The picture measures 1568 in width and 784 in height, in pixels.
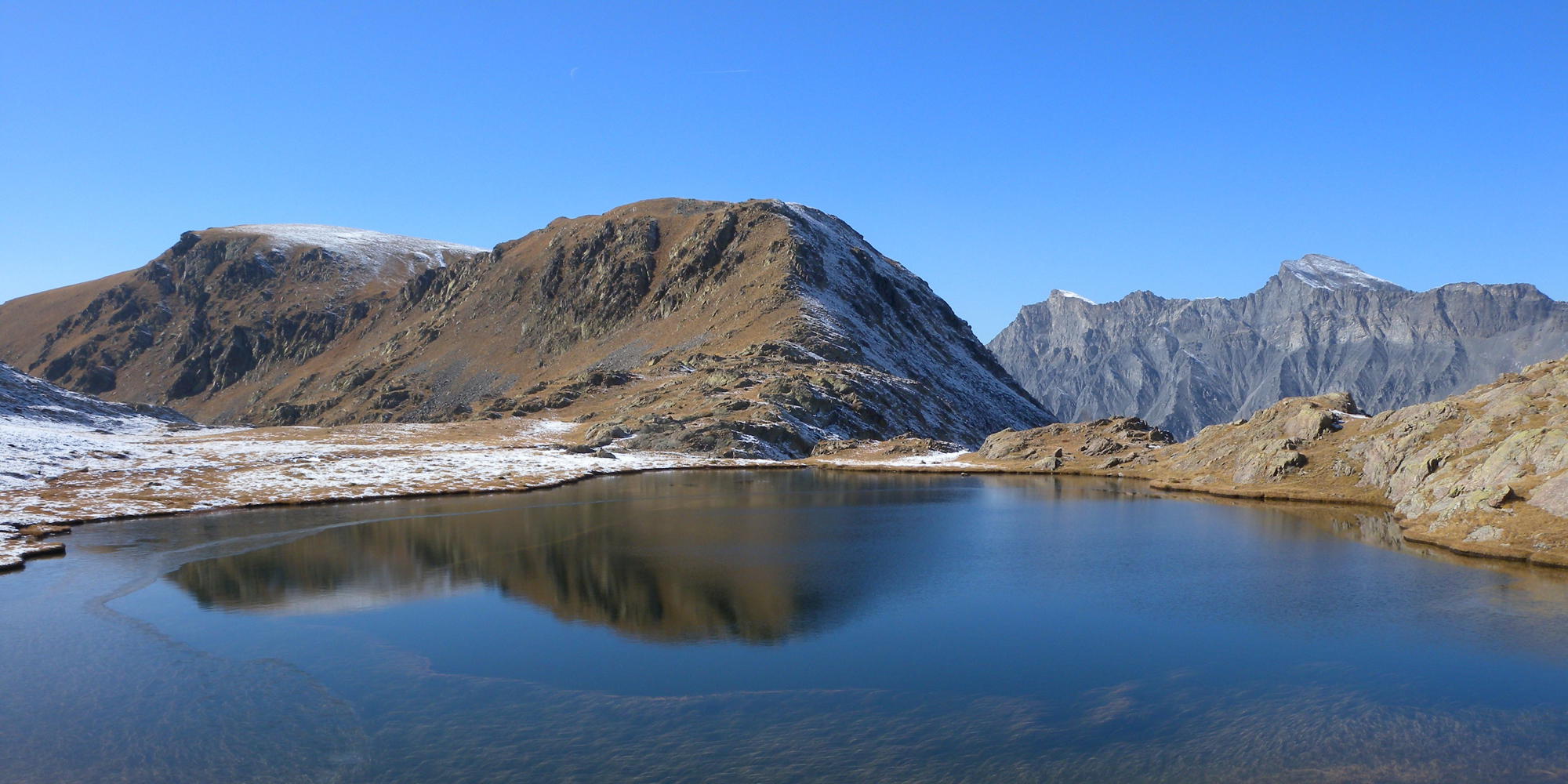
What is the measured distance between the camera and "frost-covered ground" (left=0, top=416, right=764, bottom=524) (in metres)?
60.4

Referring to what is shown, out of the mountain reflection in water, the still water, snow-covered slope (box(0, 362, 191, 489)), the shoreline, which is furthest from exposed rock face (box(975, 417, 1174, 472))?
snow-covered slope (box(0, 362, 191, 489))

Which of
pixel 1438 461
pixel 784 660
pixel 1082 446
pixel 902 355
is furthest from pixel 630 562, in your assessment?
pixel 902 355

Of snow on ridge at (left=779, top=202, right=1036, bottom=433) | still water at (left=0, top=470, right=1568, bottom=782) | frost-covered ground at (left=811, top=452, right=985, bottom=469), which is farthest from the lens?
snow on ridge at (left=779, top=202, right=1036, bottom=433)

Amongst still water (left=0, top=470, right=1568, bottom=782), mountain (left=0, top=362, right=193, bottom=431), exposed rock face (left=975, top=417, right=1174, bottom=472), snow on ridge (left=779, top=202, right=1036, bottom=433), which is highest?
snow on ridge (left=779, top=202, right=1036, bottom=433)

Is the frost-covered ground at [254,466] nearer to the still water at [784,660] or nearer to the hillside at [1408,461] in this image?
the still water at [784,660]

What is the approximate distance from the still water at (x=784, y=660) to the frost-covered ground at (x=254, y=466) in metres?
14.6

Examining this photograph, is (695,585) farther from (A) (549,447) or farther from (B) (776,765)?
(A) (549,447)

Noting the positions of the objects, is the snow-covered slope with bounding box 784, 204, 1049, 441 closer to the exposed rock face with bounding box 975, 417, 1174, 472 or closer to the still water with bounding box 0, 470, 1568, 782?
the exposed rock face with bounding box 975, 417, 1174, 472

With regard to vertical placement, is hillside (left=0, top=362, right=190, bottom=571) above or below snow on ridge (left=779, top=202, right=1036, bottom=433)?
below

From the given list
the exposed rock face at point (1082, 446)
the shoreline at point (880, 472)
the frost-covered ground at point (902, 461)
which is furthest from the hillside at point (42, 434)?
the exposed rock face at point (1082, 446)

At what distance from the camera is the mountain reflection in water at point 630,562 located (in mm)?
33594

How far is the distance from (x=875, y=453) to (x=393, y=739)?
294 ft

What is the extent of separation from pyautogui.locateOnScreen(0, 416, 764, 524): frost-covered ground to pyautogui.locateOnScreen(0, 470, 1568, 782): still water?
1458 cm

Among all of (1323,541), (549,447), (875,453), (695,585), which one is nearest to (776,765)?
(695,585)
